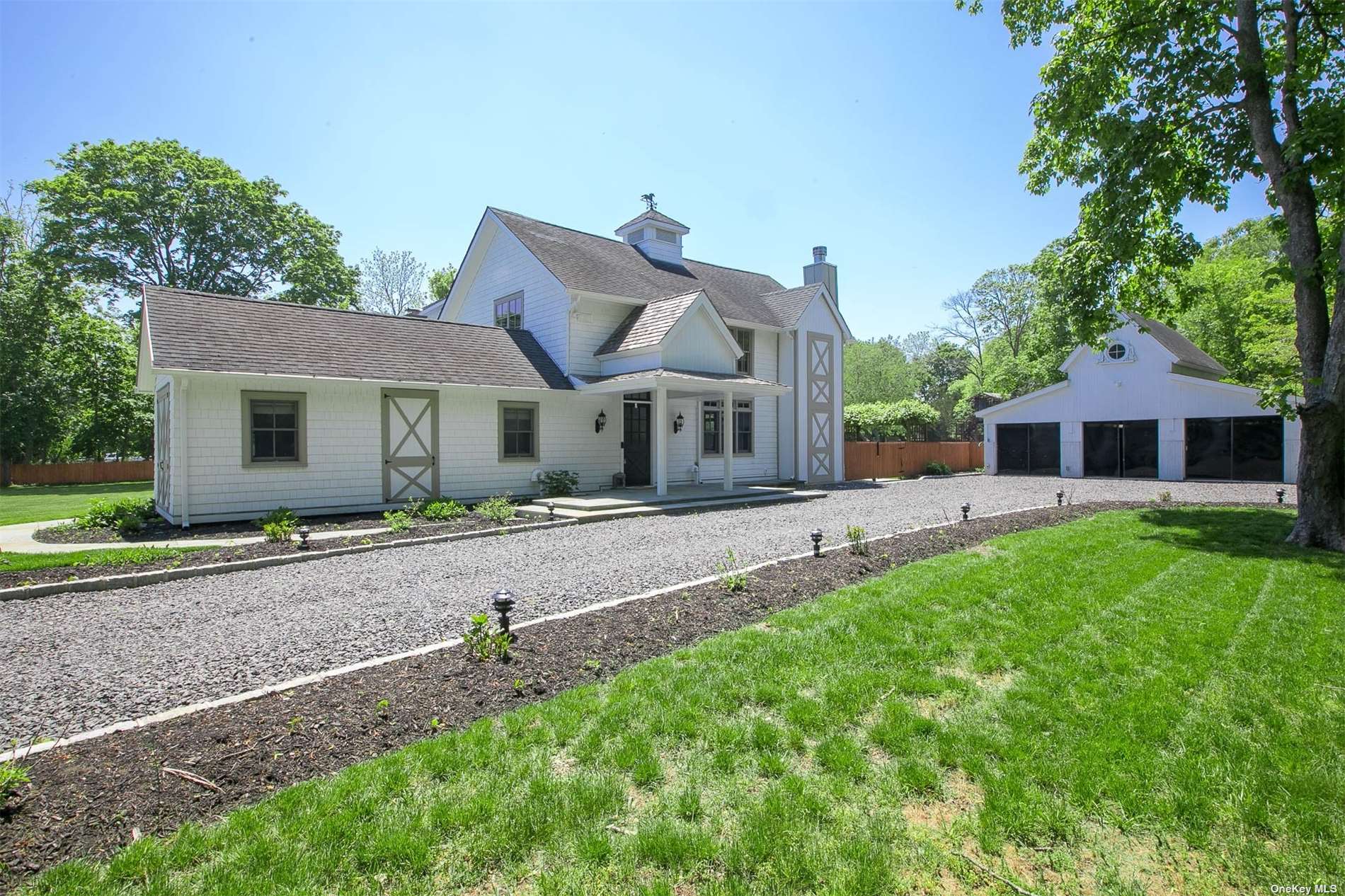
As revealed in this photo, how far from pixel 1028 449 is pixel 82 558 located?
28655 mm

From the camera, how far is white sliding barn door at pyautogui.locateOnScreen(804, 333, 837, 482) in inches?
833

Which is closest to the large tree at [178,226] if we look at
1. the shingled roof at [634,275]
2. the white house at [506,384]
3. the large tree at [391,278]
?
the large tree at [391,278]

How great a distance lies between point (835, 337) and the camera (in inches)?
878

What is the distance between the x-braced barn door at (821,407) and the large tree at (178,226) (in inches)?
1072

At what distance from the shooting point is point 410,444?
45.7 ft

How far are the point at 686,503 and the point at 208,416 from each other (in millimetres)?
9343

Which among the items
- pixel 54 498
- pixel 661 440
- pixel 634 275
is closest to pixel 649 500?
pixel 661 440

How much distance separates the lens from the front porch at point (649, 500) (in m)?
13.1

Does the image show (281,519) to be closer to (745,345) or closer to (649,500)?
(649,500)

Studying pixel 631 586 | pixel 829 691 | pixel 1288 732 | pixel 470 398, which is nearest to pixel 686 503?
pixel 470 398

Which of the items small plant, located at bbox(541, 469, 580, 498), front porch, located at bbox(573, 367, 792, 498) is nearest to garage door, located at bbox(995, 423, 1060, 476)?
front porch, located at bbox(573, 367, 792, 498)

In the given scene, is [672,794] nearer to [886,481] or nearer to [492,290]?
[492,290]

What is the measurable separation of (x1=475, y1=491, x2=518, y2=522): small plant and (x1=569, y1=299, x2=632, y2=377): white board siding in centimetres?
468

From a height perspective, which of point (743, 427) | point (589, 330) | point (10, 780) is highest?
point (589, 330)
